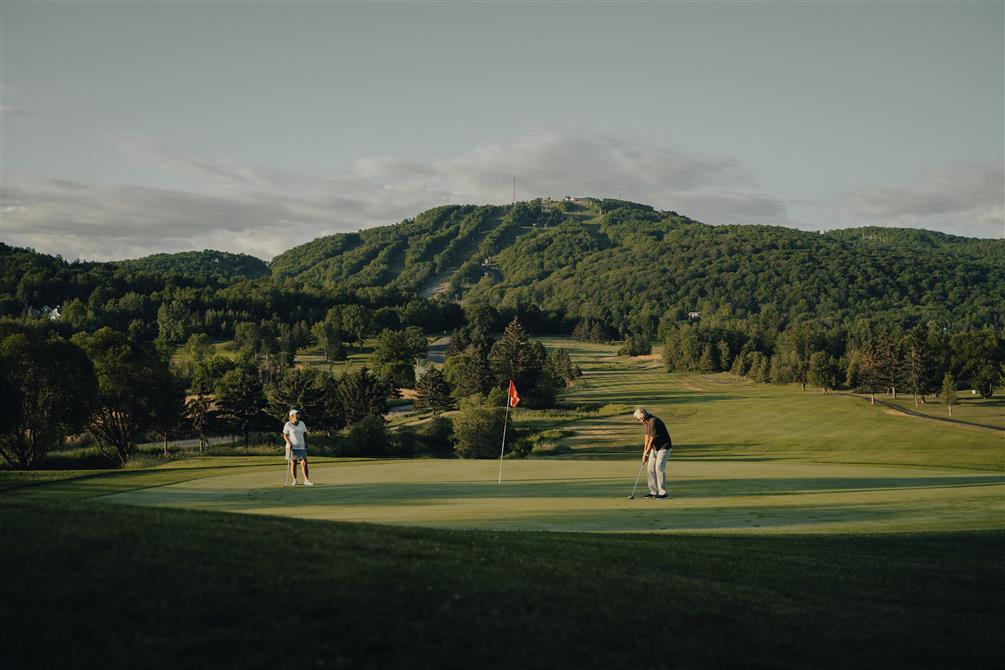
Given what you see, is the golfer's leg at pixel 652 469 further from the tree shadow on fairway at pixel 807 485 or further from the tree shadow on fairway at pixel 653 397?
the tree shadow on fairway at pixel 653 397

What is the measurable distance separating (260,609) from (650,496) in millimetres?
17374

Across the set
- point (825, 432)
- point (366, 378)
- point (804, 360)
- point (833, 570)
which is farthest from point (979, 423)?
point (833, 570)

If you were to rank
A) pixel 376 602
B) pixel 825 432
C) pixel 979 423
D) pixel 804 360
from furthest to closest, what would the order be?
1. pixel 804 360
2. pixel 979 423
3. pixel 825 432
4. pixel 376 602

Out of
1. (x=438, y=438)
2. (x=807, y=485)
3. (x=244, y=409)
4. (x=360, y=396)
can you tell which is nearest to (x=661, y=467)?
(x=807, y=485)

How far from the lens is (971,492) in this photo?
24.5 meters

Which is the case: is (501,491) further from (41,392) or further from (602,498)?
(41,392)

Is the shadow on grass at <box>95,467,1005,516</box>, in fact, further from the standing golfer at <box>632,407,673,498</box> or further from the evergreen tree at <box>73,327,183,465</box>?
the evergreen tree at <box>73,327,183,465</box>

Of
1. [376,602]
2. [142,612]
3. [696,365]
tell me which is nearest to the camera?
[142,612]

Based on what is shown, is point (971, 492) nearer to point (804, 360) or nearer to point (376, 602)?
point (376, 602)

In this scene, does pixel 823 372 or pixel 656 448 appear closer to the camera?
pixel 656 448

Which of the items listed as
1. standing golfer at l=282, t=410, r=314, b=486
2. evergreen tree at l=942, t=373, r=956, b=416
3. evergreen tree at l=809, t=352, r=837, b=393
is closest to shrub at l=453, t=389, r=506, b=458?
standing golfer at l=282, t=410, r=314, b=486

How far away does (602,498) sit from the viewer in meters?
22.5

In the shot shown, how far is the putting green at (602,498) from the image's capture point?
18.3m

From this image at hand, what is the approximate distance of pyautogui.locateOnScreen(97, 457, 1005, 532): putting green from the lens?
18281 millimetres
